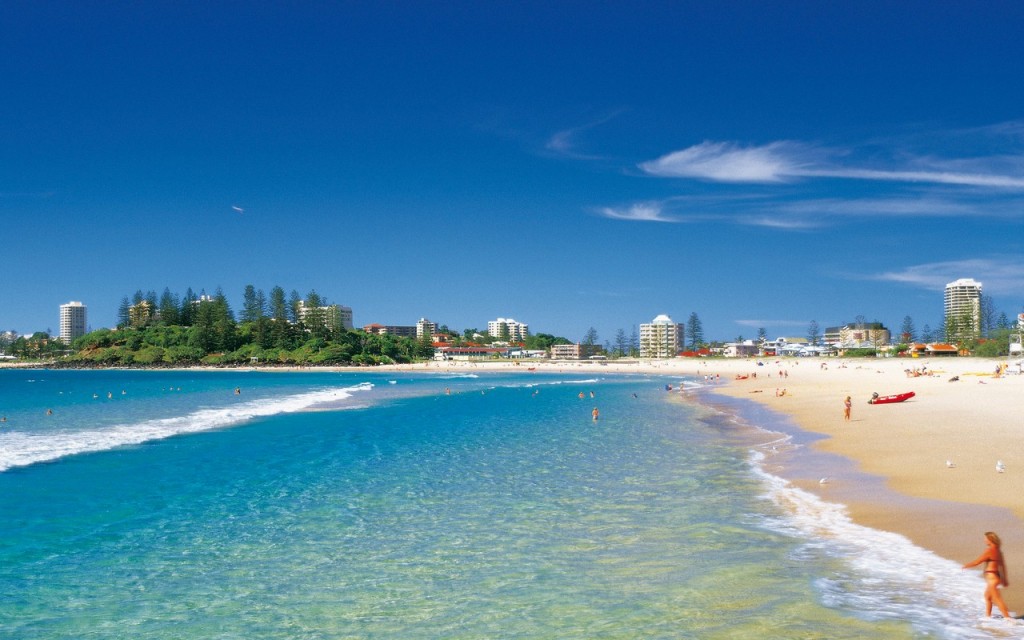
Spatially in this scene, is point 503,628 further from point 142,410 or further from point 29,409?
point 29,409

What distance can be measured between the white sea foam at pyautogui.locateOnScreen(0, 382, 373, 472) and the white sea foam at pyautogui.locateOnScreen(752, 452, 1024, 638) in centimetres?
2242

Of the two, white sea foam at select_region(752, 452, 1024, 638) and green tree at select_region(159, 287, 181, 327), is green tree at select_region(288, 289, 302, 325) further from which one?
white sea foam at select_region(752, 452, 1024, 638)

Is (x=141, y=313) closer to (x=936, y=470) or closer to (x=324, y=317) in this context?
(x=324, y=317)

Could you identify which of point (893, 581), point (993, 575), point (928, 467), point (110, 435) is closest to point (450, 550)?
point (893, 581)

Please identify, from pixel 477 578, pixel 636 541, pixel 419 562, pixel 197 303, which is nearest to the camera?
pixel 477 578

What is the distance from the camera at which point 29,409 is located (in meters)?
47.2

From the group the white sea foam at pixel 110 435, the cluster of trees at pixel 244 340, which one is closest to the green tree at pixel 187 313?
the cluster of trees at pixel 244 340

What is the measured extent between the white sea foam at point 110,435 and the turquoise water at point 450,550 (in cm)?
66

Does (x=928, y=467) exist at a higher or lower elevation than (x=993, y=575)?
lower

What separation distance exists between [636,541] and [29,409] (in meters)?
49.4

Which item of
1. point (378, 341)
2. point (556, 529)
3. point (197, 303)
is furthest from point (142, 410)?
point (197, 303)

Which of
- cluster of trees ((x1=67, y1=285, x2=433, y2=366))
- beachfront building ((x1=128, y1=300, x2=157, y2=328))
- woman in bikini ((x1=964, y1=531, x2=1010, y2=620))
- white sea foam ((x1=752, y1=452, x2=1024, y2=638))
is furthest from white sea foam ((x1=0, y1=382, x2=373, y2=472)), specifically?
beachfront building ((x1=128, y1=300, x2=157, y2=328))

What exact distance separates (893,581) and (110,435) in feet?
101

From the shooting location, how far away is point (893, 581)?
9.76m
